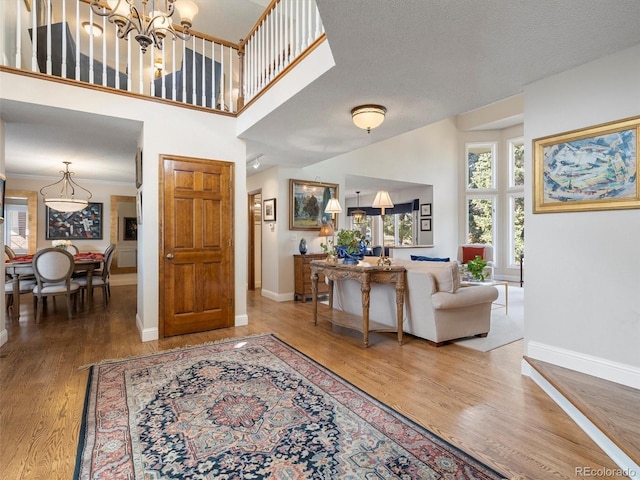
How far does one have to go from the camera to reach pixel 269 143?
4.53 metres

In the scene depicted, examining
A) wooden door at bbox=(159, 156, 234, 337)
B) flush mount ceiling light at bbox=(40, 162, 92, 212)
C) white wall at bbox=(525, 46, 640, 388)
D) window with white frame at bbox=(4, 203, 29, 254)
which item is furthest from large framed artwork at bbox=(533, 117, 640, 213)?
window with white frame at bbox=(4, 203, 29, 254)

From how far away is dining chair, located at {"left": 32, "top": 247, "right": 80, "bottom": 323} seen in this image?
14.6ft

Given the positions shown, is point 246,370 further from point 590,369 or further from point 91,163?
point 91,163

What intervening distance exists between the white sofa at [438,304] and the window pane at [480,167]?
595 centimetres

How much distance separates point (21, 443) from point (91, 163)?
5.37 metres

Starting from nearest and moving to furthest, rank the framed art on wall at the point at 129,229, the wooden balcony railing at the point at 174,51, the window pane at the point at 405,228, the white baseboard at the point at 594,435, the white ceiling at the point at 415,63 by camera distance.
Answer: the white baseboard at the point at 594,435 → the white ceiling at the point at 415,63 → the wooden balcony railing at the point at 174,51 → the framed art on wall at the point at 129,229 → the window pane at the point at 405,228

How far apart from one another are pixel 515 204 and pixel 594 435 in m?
7.64

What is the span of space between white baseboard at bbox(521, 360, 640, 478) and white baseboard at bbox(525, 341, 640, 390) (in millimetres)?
168

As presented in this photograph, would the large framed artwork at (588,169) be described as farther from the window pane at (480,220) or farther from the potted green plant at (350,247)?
the window pane at (480,220)

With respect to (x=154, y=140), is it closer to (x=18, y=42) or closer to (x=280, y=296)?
(x=18, y=42)

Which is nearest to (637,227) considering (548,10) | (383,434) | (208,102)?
(548,10)

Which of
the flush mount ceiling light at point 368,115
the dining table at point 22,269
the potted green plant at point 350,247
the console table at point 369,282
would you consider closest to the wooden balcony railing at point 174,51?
the flush mount ceiling light at point 368,115

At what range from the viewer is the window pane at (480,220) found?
8.63m

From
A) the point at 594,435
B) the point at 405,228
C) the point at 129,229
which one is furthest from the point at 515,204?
the point at 129,229
